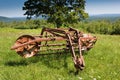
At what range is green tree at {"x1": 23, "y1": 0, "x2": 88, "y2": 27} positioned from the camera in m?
67.7

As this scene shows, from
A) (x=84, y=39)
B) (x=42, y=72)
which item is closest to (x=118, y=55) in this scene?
(x=84, y=39)

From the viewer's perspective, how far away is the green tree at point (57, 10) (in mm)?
67688

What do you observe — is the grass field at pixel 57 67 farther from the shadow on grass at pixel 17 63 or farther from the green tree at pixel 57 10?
the green tree at pixel 57 10

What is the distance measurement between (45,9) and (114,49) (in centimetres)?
5491

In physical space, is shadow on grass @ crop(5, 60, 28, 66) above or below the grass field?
above

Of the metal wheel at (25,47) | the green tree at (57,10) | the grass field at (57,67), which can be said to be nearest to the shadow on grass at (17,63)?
the grass field at (57,67)

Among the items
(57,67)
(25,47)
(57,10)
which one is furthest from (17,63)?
(57,10)

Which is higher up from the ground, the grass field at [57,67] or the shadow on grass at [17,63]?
the shadow on grass at [17,63]

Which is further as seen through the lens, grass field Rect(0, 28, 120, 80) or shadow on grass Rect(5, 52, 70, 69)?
shadow on grass Rect(5, 52, 70, 69)

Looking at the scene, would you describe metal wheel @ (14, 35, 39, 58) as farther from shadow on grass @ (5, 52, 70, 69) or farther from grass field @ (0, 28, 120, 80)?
shadow on grass @ (5, 52, 70, 69)

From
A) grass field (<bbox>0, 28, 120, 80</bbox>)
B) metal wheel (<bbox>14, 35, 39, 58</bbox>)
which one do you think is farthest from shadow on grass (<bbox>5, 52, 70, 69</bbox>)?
metal wheel (<bbox>14, 35, 39, 58</bbox>)

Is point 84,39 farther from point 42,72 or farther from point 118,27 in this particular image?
point 118,27

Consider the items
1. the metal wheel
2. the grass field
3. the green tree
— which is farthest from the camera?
the green tree

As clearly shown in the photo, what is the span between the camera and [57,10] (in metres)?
69.2
